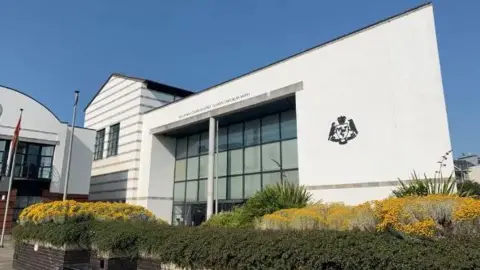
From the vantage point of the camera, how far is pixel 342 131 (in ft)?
45.6

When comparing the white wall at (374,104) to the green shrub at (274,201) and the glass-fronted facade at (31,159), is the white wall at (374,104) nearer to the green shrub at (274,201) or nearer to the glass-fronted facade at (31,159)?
the green shrub at (274,201)

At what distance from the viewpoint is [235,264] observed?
19.0 ft

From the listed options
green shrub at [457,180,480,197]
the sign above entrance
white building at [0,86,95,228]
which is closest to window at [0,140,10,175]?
white building at [0,86,95,228]

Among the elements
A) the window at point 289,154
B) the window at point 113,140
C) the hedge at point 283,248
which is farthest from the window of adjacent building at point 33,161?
the hedge at point 283,248

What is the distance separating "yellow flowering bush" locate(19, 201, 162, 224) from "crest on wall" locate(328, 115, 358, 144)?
731 cm

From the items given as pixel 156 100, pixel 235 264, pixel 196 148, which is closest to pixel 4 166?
pixel 156 100

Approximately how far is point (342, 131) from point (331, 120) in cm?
67

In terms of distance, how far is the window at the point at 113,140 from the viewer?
1070 inches

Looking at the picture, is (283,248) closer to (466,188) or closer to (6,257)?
(466,188)

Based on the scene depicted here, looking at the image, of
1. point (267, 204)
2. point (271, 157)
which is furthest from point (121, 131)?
point (267, 204)

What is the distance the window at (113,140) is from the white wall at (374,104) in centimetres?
1570

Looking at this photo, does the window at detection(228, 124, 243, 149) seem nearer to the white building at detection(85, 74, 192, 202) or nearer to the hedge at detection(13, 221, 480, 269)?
the white building at detection(85, 74, 192, 202)

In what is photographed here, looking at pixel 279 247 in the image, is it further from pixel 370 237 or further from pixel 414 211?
pixel 414 211

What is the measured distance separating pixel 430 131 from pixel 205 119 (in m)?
11.8
